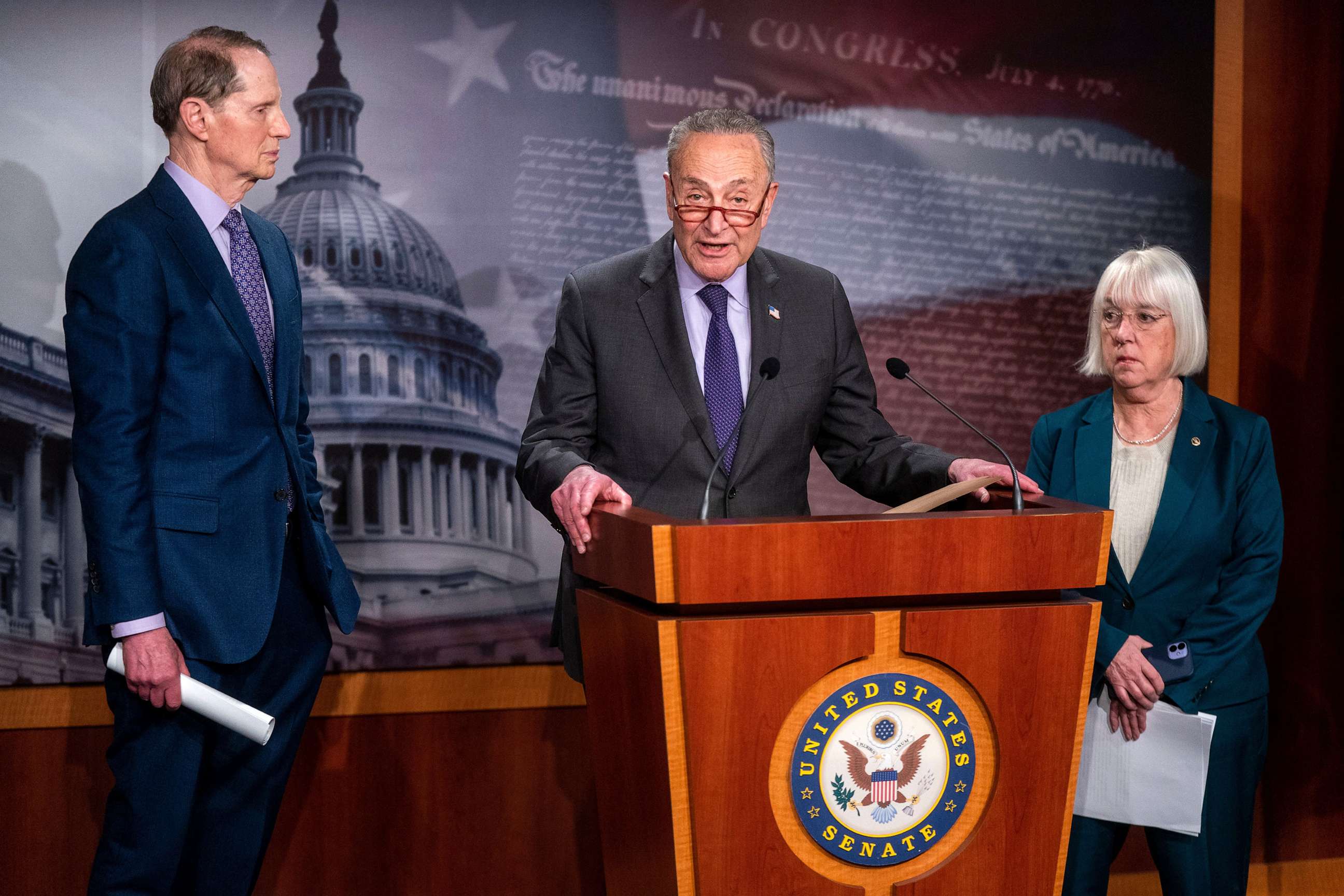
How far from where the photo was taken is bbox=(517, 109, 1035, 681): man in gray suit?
218cm

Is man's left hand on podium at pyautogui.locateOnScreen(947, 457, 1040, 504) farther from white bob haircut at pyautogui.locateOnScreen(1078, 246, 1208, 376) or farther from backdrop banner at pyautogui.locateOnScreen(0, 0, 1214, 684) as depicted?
backdrop banner at pyautogui.locateOnScreen(0, 0, 1214, 684)

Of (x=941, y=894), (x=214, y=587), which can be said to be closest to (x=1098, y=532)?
(x=941, y=894)

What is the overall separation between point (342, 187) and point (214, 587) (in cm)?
127

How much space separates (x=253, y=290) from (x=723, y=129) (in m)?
0.89

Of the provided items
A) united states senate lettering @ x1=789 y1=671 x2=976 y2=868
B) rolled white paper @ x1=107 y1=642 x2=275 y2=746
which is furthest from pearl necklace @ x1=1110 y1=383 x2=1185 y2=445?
rolled white paper @ x1=107 y1=642 x2=275 y2=746

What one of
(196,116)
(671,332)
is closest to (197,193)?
(196,116)

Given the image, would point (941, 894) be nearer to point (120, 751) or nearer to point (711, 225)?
point (711, 225)

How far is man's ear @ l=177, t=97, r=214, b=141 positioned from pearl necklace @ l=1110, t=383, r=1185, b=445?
183 centimetres

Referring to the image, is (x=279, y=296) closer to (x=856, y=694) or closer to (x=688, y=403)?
(x=688, y=403)

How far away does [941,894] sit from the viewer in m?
1.74

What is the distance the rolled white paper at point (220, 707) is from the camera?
80.4 inches

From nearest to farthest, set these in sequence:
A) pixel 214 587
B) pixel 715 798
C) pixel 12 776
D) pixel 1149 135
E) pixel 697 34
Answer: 1. pixel 715 798
2. pixel 214 587
3. pixel 12 776
4. pixel 697 34
5. pixel 1149 135

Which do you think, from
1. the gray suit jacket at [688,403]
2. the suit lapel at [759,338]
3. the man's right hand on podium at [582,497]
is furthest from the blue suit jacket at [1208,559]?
the man's right hand on podium at [582,497]

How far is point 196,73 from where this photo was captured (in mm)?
2174
